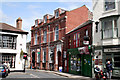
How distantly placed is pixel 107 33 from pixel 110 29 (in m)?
0.59

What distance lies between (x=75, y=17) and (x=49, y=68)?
12.1m

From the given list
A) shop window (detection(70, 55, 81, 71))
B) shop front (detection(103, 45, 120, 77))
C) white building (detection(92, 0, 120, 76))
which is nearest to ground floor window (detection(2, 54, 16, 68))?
shop window (detection(70, 55, 81, 71))

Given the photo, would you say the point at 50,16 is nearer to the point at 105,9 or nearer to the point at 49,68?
the point at 49,68

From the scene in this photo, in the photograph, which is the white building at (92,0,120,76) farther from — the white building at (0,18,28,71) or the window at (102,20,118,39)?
the white building at (0,18,28,71)

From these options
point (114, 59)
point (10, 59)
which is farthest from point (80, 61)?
point (10, 59)

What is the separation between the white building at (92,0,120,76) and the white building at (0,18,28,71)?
12.6 m

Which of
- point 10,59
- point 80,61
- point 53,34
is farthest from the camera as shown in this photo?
point 53,34

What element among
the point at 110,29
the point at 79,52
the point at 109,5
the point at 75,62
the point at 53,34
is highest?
the point at 109,5

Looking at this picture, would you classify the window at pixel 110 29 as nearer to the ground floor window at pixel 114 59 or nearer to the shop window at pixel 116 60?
the ground floor window at pixel 114 59

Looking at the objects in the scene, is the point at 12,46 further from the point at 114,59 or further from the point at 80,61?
the point at 114,59

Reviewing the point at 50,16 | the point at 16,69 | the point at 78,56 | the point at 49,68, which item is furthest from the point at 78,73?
the point at 50,16

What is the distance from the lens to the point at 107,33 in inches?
787

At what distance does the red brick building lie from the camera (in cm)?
3306

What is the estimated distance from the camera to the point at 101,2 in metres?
21.2
